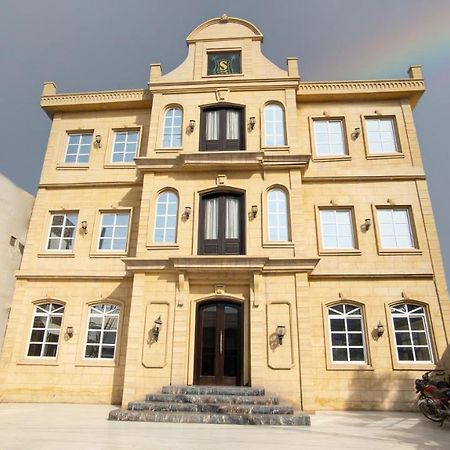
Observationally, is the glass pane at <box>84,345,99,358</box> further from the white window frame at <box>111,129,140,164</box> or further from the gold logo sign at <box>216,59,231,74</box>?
the gold logo sign at <box>216,59,231,74</box>

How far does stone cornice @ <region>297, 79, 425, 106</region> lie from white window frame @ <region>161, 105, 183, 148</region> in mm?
4527

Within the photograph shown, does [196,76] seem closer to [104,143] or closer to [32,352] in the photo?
[104,143]

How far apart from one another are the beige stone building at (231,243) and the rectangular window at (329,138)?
0.16ft

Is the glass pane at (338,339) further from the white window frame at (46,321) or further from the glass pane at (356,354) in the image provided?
the white window frame at (46,321)

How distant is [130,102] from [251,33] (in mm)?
5404

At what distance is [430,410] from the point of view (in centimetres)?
812

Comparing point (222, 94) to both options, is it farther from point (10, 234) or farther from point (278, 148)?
point (10, 234)

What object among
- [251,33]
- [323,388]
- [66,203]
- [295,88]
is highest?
[251,33]

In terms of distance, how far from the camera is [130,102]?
551 inches

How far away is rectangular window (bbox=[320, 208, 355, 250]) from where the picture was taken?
11.8 meters

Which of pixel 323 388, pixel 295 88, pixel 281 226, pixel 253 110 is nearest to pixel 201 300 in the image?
pixel 281 226

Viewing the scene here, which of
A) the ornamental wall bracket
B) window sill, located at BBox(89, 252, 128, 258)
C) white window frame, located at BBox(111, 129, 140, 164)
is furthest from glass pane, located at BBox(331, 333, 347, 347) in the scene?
white window frame, located at BBox(111, 129, 140, 164)

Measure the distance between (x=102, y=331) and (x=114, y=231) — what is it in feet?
10.8

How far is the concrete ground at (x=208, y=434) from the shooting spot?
5.88 m
